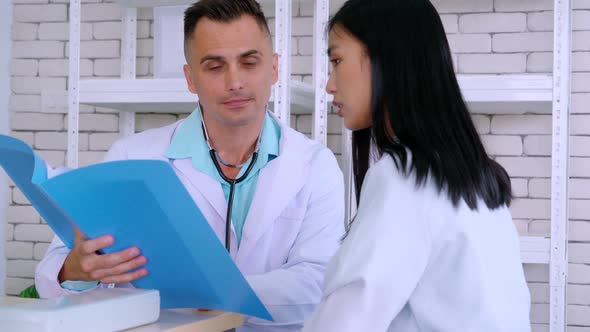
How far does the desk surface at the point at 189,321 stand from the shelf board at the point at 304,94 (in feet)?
4.49

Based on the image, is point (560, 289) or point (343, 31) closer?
point (343, 31)

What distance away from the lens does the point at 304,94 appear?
2.57 metres

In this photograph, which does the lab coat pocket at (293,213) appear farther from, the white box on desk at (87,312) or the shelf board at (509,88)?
the shelf board at (509,88)

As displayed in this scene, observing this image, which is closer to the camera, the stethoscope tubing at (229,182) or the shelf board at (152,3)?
the stethoscope tubing at (229,182)

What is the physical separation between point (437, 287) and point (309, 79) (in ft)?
6.44

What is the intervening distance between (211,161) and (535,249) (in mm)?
1175

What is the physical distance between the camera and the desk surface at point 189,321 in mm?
957

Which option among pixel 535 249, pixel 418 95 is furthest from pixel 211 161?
pixel 535 249

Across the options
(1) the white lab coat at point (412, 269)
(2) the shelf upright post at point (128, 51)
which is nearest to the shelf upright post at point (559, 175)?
(1) the white lab coat at point (412, 269)

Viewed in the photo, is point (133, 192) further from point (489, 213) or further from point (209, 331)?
point (489, 213)

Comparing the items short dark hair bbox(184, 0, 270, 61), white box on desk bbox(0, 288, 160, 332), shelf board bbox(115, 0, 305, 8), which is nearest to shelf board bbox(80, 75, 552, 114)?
shelf board bbox(115, 0, 305, 8)

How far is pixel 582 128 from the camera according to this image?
260 cm

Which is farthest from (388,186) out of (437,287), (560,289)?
(560,289)

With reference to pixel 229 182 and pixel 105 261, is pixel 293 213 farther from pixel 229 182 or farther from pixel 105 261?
pixel 105 261
